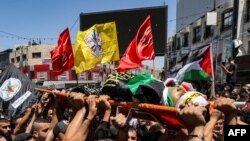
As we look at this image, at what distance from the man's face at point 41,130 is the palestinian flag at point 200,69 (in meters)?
2.19

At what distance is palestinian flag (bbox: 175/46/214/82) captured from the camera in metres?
6.27

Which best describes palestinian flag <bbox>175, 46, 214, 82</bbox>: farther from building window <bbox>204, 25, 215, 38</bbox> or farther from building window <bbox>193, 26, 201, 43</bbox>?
building window <bbox>193, 26, 201, 43</bbox>

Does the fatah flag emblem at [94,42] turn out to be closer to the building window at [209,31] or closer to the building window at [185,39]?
the building window at [209,31]

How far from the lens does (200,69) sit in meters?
6.69

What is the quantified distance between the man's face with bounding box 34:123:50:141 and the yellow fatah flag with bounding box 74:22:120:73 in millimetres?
5220

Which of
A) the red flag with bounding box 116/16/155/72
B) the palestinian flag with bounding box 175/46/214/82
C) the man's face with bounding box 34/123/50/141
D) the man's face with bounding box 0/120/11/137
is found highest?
the red flag with bounding box 116/16/155/72

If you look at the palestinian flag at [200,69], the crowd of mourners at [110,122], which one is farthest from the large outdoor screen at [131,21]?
the crowd of mourners at [110,122]

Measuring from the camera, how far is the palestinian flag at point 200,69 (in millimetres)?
6270

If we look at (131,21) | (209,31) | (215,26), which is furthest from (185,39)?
(131,21)

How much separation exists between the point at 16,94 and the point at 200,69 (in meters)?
2.75

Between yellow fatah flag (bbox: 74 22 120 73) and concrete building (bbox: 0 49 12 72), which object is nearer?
yellow fatah flag (bbox: 74 22 120 73)

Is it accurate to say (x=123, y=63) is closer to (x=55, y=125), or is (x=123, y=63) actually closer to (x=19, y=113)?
(x=19, y=113)

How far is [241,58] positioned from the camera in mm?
22062

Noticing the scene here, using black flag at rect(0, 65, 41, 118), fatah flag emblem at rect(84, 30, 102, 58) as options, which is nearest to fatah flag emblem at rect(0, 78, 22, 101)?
black flag at rect(0, 65, 41, 118)
